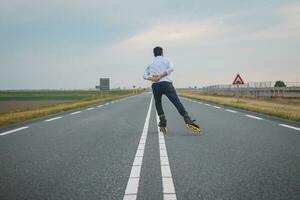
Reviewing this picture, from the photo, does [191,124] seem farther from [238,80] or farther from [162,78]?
[238,80]

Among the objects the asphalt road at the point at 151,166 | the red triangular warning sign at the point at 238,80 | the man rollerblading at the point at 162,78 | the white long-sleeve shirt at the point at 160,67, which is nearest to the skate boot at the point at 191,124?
the man rollerblading at the point at 162,78

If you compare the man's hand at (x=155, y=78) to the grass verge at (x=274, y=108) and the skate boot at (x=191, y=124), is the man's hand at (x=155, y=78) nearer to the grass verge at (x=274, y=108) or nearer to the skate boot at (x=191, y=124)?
the skate boot at (x=191, y=124)

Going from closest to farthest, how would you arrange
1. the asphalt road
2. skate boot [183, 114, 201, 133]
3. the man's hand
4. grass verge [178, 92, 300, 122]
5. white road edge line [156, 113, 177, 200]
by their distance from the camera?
white road edge line [156, 113, 177, 200] → the asphalt road → skate boot [183, 114, 201, 133] → the man's hand → grass verge [178, 92, 300, 122]

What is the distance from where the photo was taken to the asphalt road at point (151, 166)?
11.4ft

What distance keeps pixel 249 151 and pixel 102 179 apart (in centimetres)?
284

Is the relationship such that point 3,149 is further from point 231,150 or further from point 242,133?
point 242,133

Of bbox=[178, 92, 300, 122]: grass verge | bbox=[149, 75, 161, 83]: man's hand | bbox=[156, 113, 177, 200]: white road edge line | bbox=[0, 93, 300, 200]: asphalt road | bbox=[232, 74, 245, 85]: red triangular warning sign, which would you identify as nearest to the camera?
bbox=[156, 113, 177, 200]: white road edge line

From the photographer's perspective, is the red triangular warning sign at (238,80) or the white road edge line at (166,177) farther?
the red triangular warning sign at (238,80)

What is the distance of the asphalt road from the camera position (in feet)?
11.4

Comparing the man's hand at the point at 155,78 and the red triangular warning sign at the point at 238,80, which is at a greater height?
the red triangular warning sign at the point at 238,80

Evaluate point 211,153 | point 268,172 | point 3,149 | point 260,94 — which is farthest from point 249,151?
point 260,94

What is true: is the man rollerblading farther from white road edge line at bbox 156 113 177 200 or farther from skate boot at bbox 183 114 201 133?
white road edge line at bbox 156 113 177 200

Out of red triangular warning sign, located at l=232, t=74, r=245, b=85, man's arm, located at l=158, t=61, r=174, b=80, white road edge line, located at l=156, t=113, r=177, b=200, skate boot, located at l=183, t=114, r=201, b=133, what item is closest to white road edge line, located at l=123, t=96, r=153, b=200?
white road edge line, located at l=156, t=113, r=177, b=200

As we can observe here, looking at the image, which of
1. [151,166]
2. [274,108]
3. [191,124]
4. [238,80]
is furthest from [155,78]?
[238,80]
